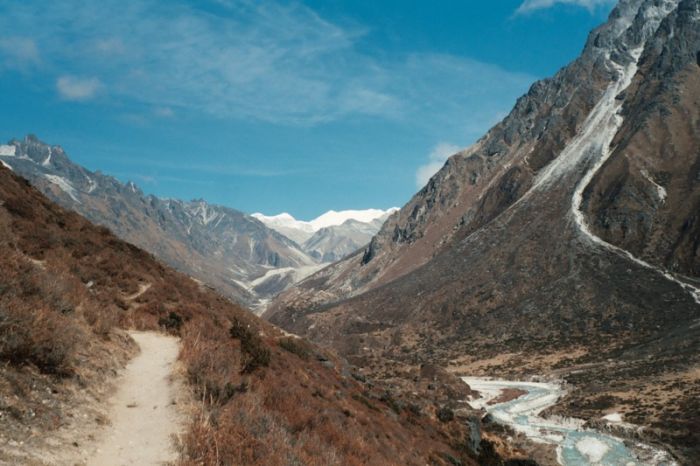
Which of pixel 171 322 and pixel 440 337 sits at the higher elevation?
pixel 171 322

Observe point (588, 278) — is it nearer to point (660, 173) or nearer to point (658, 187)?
point (658, 187)

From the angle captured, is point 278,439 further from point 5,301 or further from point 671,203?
point 671,203

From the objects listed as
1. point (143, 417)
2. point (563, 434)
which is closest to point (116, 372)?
point (143, 417)

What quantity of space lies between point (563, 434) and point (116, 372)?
150 ft

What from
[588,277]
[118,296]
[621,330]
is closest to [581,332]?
[621,330]

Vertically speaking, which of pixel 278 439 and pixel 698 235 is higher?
pixel 698 235

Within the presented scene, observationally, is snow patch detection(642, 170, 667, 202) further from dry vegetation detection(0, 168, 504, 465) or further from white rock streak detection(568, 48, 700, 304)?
dry vegetation detection(0, 168, 504, 465)

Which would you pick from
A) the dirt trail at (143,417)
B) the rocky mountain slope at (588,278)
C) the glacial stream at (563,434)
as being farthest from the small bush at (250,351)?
the rocky mountain slope at (588,278)

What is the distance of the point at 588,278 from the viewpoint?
378 feet

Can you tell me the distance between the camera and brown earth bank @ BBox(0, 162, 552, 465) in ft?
28.3

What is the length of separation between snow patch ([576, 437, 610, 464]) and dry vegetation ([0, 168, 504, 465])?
61.8ft

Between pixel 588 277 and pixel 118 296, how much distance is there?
11788 cm

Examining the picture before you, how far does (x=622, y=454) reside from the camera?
39.6 meters

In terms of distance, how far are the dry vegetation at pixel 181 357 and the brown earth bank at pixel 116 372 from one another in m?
0.04
